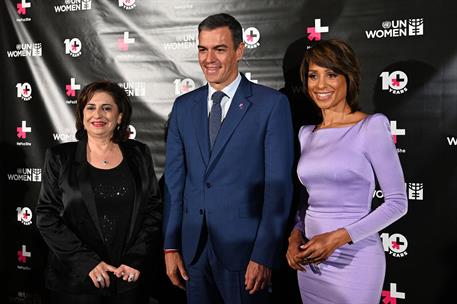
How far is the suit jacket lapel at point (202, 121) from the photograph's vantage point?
7.11 ft

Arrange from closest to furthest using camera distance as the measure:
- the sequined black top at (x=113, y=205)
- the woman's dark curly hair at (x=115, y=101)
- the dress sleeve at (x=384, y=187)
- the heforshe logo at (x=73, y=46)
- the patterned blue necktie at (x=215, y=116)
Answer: the dress sleeve at (x=384, y=187) < the patterned blue necktie at (x=215, y=116) < the sequined black top at (x=113, y=205) < the woman's dark curly hair at (x=115, y=101) < the heforshe logo at (x=73, y=46)

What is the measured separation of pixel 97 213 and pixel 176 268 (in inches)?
17.9

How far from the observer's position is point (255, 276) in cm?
206

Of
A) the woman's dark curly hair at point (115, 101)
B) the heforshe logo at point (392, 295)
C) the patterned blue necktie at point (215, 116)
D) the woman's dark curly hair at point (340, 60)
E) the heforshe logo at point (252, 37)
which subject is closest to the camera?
the woman's dark curly hair at point (340, 60)

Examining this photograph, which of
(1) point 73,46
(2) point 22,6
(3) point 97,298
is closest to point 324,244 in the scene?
(3) point 97,298

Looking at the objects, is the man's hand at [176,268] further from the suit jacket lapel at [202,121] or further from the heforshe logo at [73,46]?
the heforshe logo at [73,46]

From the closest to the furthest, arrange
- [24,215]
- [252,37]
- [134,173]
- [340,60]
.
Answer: [340,60] < [134,173] < [252,37] < [24,215]

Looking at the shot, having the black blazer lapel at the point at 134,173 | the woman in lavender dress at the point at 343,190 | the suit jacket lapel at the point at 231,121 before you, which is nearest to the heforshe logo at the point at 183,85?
the black blazer lapel at the point at 134,173

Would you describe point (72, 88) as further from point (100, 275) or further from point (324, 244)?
point (324, 244)

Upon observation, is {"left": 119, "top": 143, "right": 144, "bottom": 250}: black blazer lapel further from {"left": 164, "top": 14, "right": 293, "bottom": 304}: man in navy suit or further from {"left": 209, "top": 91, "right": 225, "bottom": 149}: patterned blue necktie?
{"left": 209, "top": 91, "right": 225, "bottom": 149}: patterned blue necktie

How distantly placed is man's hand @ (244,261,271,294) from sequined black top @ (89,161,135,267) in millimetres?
662

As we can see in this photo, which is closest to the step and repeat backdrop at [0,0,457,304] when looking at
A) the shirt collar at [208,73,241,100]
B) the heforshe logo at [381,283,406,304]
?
the heforshe logo at [381,283,406,304]

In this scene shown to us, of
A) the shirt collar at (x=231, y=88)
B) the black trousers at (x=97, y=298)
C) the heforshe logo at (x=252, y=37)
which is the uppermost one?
the heforshe logo at (x=252, y=37)

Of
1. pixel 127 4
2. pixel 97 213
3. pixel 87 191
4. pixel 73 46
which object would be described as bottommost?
pixel 97 213
